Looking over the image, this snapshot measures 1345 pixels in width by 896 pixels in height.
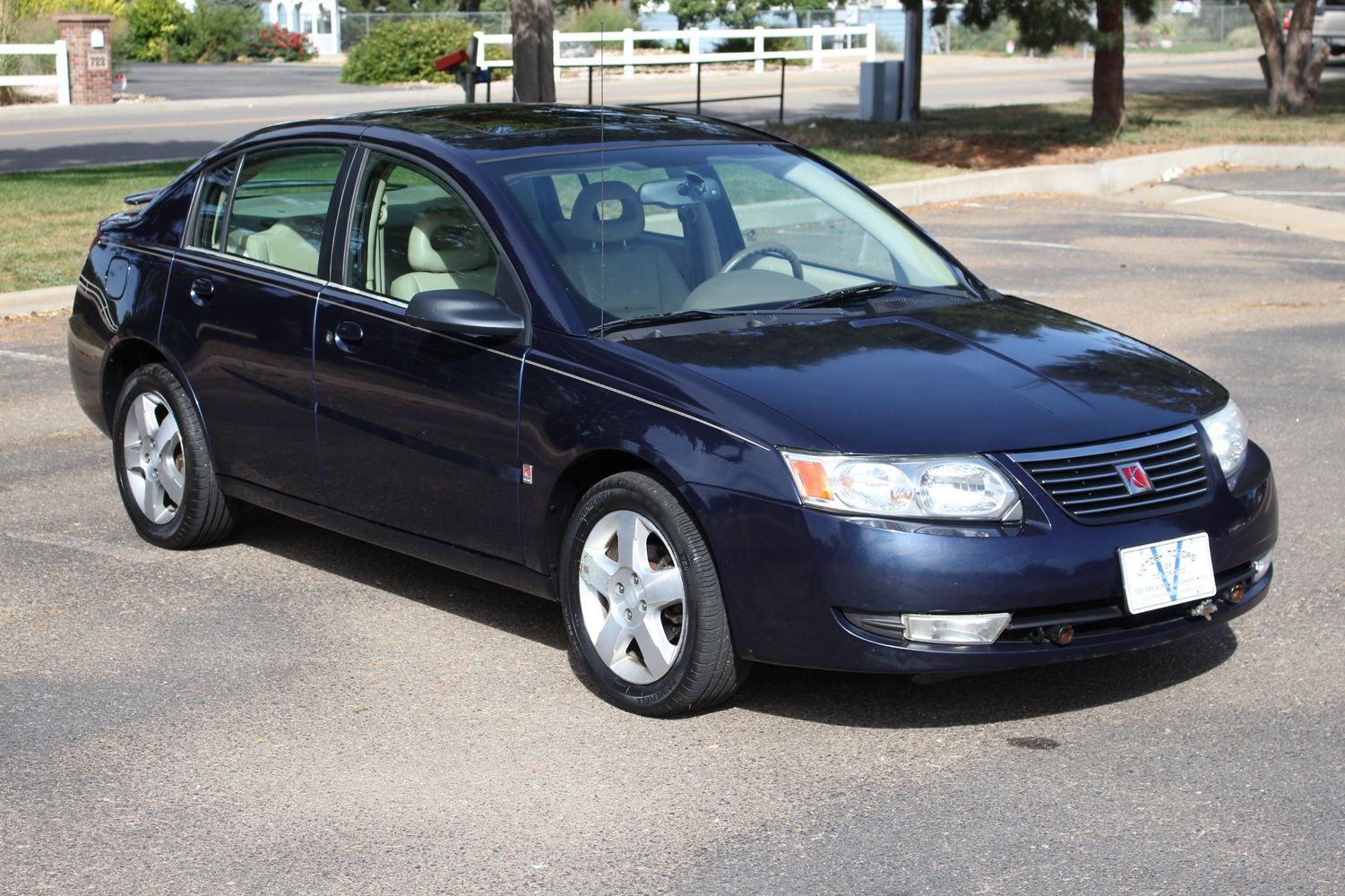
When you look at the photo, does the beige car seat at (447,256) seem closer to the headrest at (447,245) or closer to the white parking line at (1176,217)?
the headrest at (447,245)

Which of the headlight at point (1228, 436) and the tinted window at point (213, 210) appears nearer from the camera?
the headlight at point (1228, 436)

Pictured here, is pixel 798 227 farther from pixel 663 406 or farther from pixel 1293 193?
pixel 1293 193

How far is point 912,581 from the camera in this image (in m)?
4.58

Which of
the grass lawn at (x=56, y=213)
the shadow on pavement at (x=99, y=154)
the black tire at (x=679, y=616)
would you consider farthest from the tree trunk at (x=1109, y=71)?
the black tire at (x=679, y=616)

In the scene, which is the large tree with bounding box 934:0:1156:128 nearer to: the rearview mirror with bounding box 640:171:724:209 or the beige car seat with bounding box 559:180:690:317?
the rearview mirror with bounding box 640:171:724:209

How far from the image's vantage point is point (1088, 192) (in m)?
19.5

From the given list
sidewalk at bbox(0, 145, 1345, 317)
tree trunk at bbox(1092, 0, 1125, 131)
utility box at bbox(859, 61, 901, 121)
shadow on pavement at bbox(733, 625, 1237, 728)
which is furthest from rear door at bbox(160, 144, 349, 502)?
utility box at bbox(859, 61, 901, 121)

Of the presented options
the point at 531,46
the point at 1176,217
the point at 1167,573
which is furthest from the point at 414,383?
the point at 1176,217

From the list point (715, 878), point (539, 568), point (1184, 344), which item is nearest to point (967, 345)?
point (539, 568)

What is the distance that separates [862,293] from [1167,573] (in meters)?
1.49

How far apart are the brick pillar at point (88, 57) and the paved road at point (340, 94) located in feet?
4.05

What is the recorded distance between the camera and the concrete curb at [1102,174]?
1838 centimetres

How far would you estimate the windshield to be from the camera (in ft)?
18.2

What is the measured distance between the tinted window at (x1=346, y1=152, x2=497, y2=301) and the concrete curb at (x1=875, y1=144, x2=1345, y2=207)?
1132 centimetres
